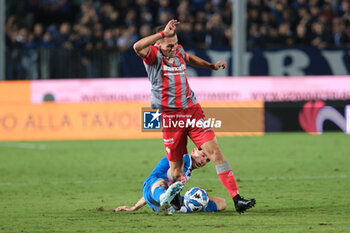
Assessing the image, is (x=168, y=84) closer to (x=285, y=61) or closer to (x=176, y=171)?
(x=176, y=171)

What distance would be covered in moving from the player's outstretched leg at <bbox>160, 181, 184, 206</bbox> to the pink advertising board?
33.9ft

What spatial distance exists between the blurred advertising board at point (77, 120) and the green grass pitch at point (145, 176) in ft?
0.98

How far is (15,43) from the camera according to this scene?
20.5 metres

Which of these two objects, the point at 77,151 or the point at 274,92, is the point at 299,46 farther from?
the point at 77,151

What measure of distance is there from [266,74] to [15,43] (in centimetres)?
684

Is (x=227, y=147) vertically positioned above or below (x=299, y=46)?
→ below

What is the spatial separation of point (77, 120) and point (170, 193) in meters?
10.2

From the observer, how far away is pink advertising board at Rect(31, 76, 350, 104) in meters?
17.8

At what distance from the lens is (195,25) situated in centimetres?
2175

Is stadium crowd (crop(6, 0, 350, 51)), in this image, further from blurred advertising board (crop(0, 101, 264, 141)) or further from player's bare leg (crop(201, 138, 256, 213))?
player's bare leg (crop(201, 138, 256, 213))

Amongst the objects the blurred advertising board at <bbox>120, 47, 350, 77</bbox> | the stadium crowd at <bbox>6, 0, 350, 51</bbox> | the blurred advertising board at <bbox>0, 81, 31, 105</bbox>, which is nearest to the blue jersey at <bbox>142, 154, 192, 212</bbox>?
the blurred advertising board at <bbox>0, 81, 31, 105</bbox>

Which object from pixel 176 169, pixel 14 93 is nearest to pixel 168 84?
pixel 176 169

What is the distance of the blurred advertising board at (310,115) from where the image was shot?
684 inches

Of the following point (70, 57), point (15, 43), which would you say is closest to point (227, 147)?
point (70, 57)
